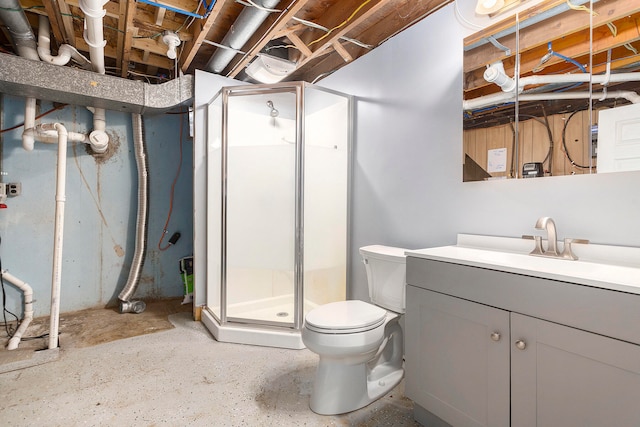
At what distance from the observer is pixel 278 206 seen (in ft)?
8.03

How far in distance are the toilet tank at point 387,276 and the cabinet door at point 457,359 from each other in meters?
0.29

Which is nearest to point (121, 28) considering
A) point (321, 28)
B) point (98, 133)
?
point (98, 133)

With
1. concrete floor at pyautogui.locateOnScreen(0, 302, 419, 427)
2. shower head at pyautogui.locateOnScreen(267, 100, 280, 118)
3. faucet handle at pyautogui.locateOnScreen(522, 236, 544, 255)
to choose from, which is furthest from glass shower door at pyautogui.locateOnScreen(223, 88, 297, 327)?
faucet handle at pyautogui.locateOnScreen(522, 236, 544, 255)

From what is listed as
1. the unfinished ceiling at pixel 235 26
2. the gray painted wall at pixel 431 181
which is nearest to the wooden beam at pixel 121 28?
the unfinished ceiling at pixel 235 26

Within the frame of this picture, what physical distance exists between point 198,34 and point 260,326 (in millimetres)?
2192

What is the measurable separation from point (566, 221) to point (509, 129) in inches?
20.0

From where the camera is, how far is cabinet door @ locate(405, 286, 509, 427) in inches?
44.4

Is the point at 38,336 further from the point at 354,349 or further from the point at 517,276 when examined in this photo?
the point at 517,276

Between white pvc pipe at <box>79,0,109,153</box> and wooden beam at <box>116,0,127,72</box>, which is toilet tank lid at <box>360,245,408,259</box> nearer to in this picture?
white pvc pipe at <box>79,0,109,153</box>

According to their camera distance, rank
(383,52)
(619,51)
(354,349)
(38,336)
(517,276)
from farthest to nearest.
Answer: (38,336)
(383,52)
(354,349)
(619,51)
(517,276)

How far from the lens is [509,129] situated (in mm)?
1550

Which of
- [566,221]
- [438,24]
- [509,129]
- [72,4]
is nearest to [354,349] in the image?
[566,221]

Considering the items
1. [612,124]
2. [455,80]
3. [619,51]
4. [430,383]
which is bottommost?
[430,383]

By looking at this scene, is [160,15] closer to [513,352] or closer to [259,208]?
[259,208]
